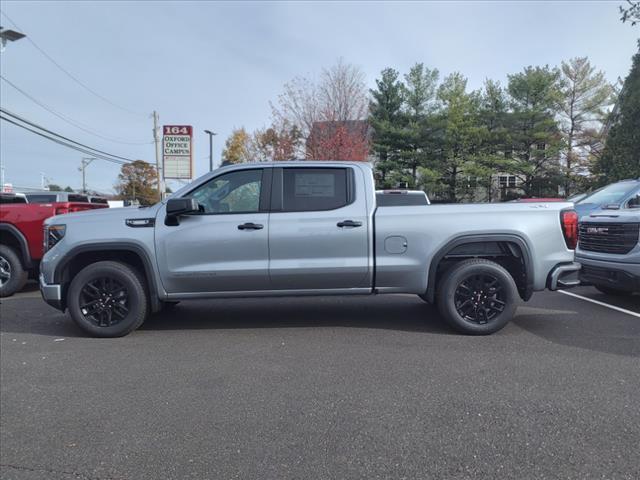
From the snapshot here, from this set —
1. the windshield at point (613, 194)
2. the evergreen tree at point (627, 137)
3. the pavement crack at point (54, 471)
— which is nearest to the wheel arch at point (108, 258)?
the pavement crack at point (54, 471)

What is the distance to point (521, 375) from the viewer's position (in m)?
3.84

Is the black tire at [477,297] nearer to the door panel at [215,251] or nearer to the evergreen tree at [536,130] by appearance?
the door panel at [215,251]

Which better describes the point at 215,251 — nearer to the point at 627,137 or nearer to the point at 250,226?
the point at 250,226

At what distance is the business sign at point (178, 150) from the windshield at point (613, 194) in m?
11.4

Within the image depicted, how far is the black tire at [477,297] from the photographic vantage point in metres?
4.91

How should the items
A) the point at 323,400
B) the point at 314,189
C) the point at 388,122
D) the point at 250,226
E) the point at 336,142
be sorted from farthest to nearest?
the point at 388,122 → the point at 336,142 → the point at 314,189 → the point at 250,226 → the point at 323,400

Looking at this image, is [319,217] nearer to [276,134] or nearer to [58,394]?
[58,394]

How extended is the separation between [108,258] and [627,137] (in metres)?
19.4

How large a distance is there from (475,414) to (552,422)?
48cm

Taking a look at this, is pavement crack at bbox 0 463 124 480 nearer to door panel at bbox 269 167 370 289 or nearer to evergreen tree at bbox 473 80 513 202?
door panel at bbox 269 167 370 289

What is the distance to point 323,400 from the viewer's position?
3.44 meters

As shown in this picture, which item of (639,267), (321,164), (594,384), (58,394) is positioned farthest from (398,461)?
(639,267)

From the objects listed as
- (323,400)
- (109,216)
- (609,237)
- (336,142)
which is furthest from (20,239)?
(336,142)

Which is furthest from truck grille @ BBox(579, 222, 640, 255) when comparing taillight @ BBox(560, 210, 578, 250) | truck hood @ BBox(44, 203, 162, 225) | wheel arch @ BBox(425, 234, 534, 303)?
truck hood @ BBox(44, 203, 162, 225)
